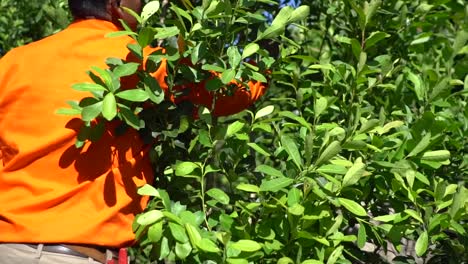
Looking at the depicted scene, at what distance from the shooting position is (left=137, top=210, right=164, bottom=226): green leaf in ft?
7.44

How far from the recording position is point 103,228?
251 cm

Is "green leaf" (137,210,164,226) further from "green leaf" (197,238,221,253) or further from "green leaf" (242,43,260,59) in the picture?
"green leaf" (242,43,260,59)

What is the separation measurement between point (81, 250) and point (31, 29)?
2750 mm

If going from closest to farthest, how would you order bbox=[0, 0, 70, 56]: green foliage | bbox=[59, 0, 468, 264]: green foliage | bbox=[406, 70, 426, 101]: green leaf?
bbox=[59, 0, 468, 264]: green foliage < bbox=[406, 70, 426, 101]: green leaf < bbox=[0, 0, 70, 56]: green foliage

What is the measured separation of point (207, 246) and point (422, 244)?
66cm

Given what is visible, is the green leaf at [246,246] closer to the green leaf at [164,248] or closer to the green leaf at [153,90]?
the green leaf at [164,248]

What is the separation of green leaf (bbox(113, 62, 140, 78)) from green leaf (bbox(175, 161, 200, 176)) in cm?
33

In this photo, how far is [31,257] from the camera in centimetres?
247

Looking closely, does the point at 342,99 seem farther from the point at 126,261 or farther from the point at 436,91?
the point at 126,261

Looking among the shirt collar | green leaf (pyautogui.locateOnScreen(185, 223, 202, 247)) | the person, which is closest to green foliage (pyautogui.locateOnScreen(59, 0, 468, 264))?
green leaf (pyautogui.locateOnScreen(185, 223, 202, 247))

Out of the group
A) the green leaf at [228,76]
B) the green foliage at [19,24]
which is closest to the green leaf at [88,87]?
the green leaf at [228,76]

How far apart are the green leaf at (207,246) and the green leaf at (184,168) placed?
25cm

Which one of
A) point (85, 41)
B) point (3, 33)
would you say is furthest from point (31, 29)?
point (85, 41)

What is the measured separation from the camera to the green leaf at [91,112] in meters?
2.26
